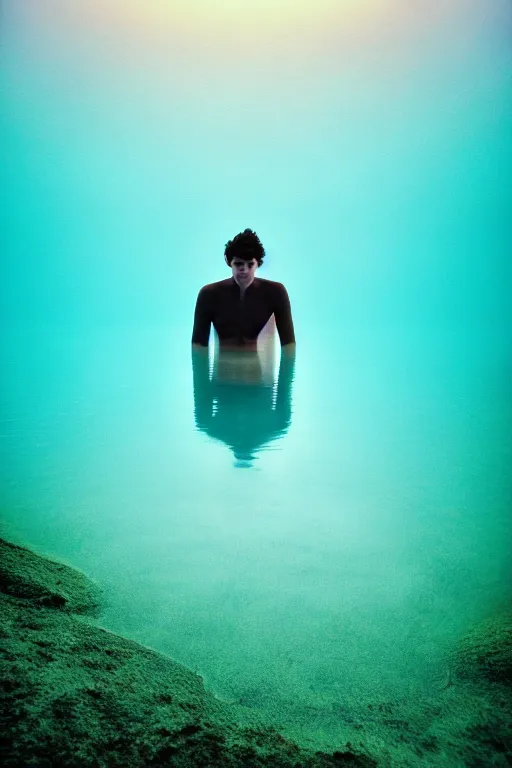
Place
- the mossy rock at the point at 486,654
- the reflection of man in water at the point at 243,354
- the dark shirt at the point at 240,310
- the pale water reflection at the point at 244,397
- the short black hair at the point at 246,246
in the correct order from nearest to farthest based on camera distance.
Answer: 1. the mossy rock at the point at 486,654
2. the pale water reflection at the point at 244,397
3. the reflection of man in water at the point at 243,354
4. the short black hair at the point at 246,246
5. the dark shirt at the point at 240,310

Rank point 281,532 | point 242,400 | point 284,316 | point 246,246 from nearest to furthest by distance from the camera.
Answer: point 281,532 < point 242,400 < point 246,246 < point 284,316

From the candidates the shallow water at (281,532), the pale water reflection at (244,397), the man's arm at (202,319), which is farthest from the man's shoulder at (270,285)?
the shallow water at (281,532)

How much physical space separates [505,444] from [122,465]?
191 cm

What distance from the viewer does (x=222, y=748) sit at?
2.46ft

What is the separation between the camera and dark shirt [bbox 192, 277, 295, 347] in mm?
4391

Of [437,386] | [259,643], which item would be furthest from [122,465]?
[437,386]

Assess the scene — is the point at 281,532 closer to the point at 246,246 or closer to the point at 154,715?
the point at 154,715

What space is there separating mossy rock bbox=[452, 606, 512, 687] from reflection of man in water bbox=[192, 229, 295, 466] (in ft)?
5.07

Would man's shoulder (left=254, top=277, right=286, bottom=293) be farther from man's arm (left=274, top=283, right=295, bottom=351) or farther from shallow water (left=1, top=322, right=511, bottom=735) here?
shallow water (left=1, top=322, right=511, bottom=735)

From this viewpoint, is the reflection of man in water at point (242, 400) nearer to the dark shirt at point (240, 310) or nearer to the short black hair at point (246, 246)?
the dark shirt at point (240, 310)

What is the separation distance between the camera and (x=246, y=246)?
4184 millimetres

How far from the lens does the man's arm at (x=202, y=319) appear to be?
4469mm

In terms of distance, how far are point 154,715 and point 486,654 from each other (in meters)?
0.66

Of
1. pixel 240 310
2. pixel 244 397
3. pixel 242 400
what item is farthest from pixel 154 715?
pixel 240 310
